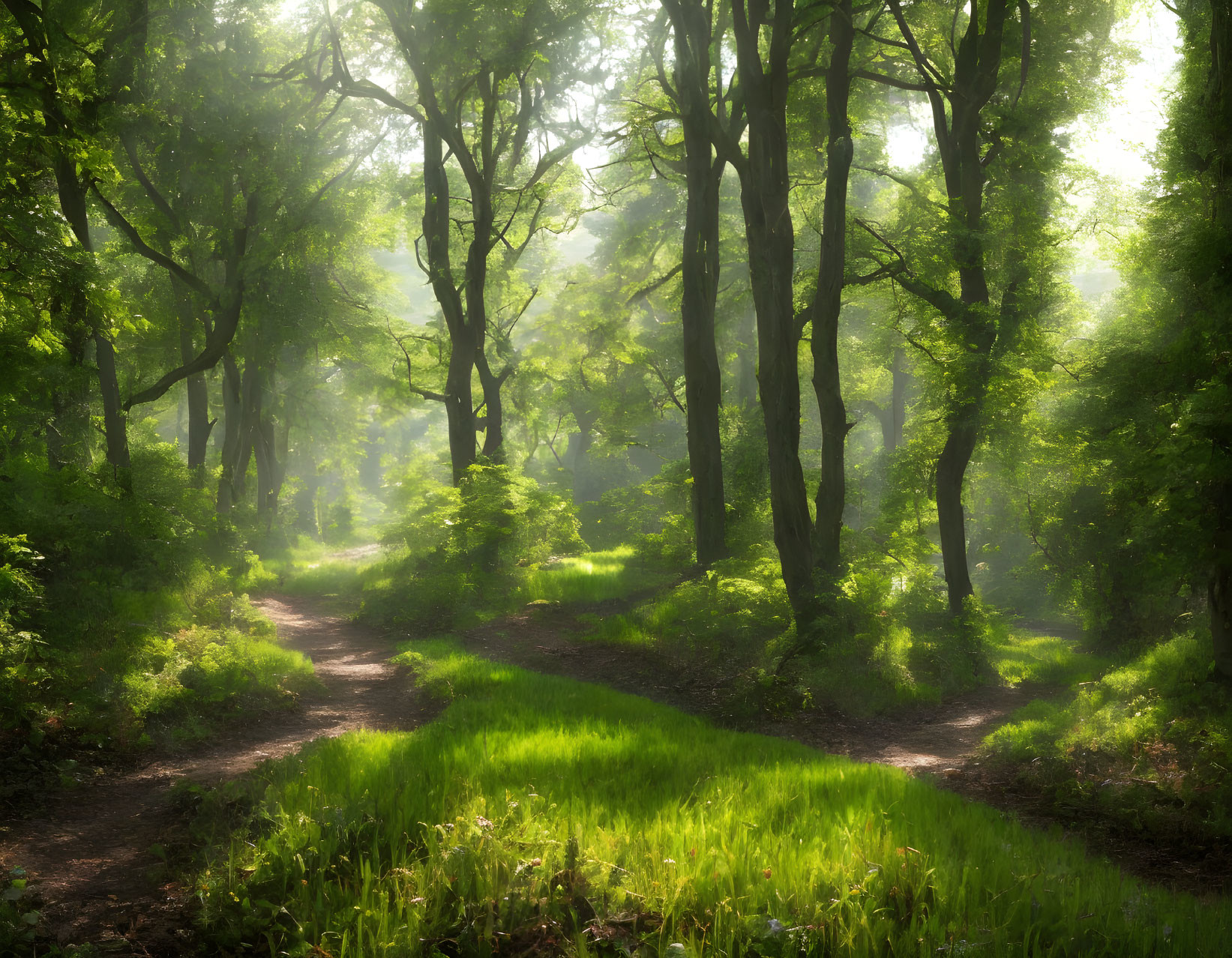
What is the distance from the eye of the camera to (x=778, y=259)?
12352 mm

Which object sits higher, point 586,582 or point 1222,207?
point 1222,207

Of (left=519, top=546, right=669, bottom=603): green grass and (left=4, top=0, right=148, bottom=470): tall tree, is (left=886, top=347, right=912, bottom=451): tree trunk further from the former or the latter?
(left=4, top=0, right=148, bottom=470): tall tree

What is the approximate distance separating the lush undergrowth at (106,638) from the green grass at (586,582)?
6853 mm

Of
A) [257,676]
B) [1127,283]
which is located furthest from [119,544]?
[1127,283]

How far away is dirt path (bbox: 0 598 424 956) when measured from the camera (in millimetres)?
3645

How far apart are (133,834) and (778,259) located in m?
11.1

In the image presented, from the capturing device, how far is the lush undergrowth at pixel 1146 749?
220 inches

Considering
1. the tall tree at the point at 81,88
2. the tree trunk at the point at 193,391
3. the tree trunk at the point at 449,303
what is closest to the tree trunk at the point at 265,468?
the tree trunk at the point at 193,391

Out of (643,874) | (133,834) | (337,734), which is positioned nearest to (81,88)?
(337,734)

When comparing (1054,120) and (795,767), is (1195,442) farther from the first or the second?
(1054,120)

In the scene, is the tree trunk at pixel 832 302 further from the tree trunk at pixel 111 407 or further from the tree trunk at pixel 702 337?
the tree trunk at pixel 111 407

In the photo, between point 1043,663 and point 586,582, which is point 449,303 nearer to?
point 586,582

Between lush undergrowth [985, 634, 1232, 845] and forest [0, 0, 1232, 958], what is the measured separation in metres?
0.05

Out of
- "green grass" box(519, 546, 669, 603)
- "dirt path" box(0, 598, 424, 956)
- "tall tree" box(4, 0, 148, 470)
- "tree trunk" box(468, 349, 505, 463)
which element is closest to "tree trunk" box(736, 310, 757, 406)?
"tree trunk" box(468, 349, 505, 463)
